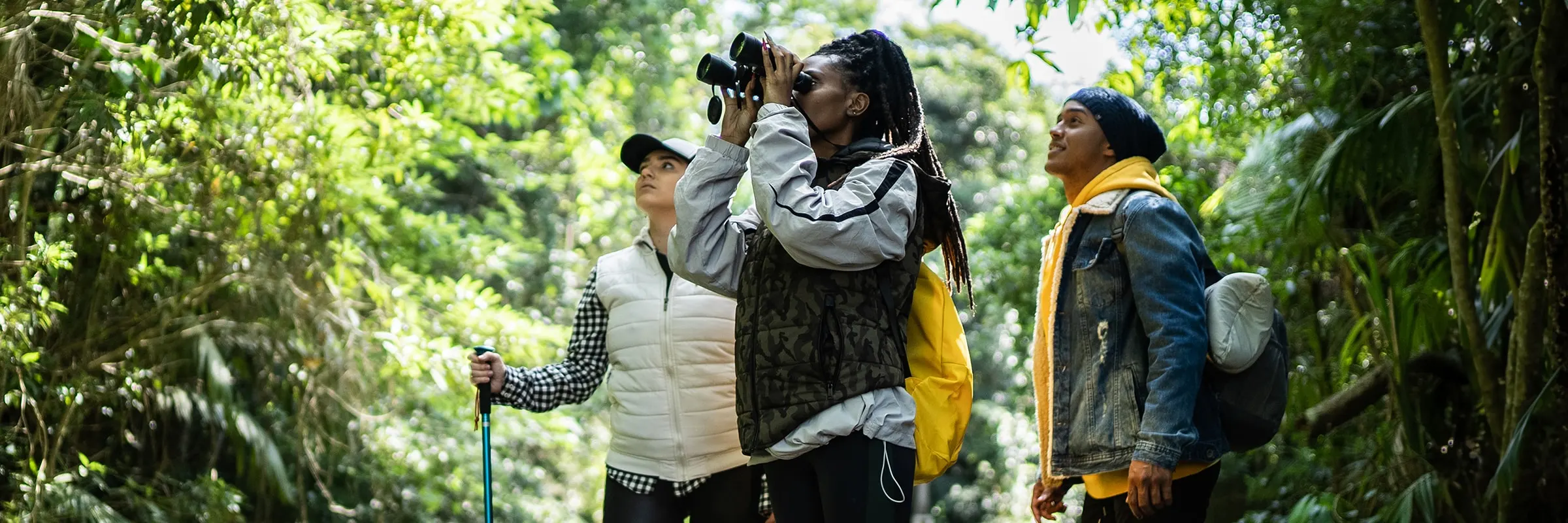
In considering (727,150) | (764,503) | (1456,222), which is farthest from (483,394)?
(1456,222)

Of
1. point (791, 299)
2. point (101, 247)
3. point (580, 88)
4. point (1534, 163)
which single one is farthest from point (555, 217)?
point (791, 299)

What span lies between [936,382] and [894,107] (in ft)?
1.51

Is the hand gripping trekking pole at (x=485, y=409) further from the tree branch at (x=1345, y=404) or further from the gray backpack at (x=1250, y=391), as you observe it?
the tree branch at (x=1345, y=404)

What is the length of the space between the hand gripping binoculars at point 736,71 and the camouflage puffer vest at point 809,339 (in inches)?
9.1

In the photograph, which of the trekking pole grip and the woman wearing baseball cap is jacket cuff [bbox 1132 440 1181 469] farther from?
the trekking pole grip

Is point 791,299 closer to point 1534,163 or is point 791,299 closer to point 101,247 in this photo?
point 1534,163

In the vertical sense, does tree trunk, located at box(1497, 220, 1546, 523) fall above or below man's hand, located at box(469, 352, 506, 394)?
above

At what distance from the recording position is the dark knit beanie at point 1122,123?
2289 mm

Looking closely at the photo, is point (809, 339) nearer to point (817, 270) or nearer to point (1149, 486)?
point (817, 270)

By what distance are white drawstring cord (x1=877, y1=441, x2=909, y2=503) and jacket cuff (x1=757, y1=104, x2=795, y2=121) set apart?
1.66 ft

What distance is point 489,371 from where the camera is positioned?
273 cm

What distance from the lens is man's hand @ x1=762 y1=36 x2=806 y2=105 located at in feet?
6.42

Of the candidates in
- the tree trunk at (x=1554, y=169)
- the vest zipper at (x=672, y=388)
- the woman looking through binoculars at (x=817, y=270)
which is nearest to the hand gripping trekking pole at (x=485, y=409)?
the vest zipper at (x=672, y=388)

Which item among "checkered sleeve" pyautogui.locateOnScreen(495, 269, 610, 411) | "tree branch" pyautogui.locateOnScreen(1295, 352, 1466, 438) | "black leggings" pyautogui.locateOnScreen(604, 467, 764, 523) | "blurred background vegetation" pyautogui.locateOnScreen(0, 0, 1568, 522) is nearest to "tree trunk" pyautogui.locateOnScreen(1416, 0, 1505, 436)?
"blurred background vegetation" pyautogui.locateOnScreen(0, 0, 1568, 522)
